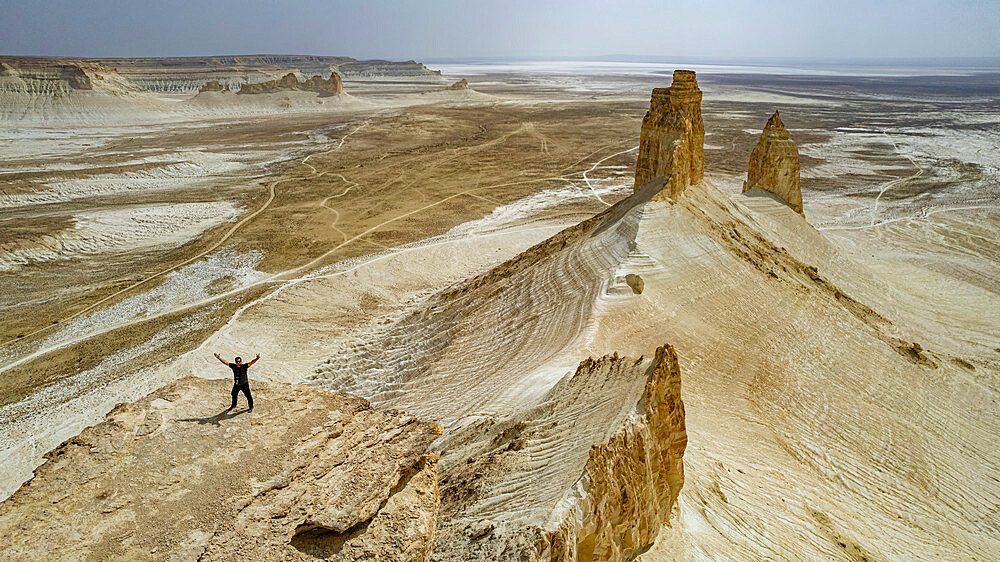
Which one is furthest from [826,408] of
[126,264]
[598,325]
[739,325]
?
[126,264]

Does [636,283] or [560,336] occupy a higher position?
[636,283]

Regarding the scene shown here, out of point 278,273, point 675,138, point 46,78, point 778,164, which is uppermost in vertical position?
point 46,78

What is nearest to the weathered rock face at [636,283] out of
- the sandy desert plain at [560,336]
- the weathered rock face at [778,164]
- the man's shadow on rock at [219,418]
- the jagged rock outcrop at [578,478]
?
the sandy desert plain at [560,336]

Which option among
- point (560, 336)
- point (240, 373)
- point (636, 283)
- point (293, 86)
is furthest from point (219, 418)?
point (293, 86)

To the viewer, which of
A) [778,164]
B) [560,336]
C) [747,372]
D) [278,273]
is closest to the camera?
[747,372]

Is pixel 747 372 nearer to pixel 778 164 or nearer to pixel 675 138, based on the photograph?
pixel 675 138

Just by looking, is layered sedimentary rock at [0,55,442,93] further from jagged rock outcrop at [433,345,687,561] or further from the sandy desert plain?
jagged rock outcrop at [433,345,687,561]
